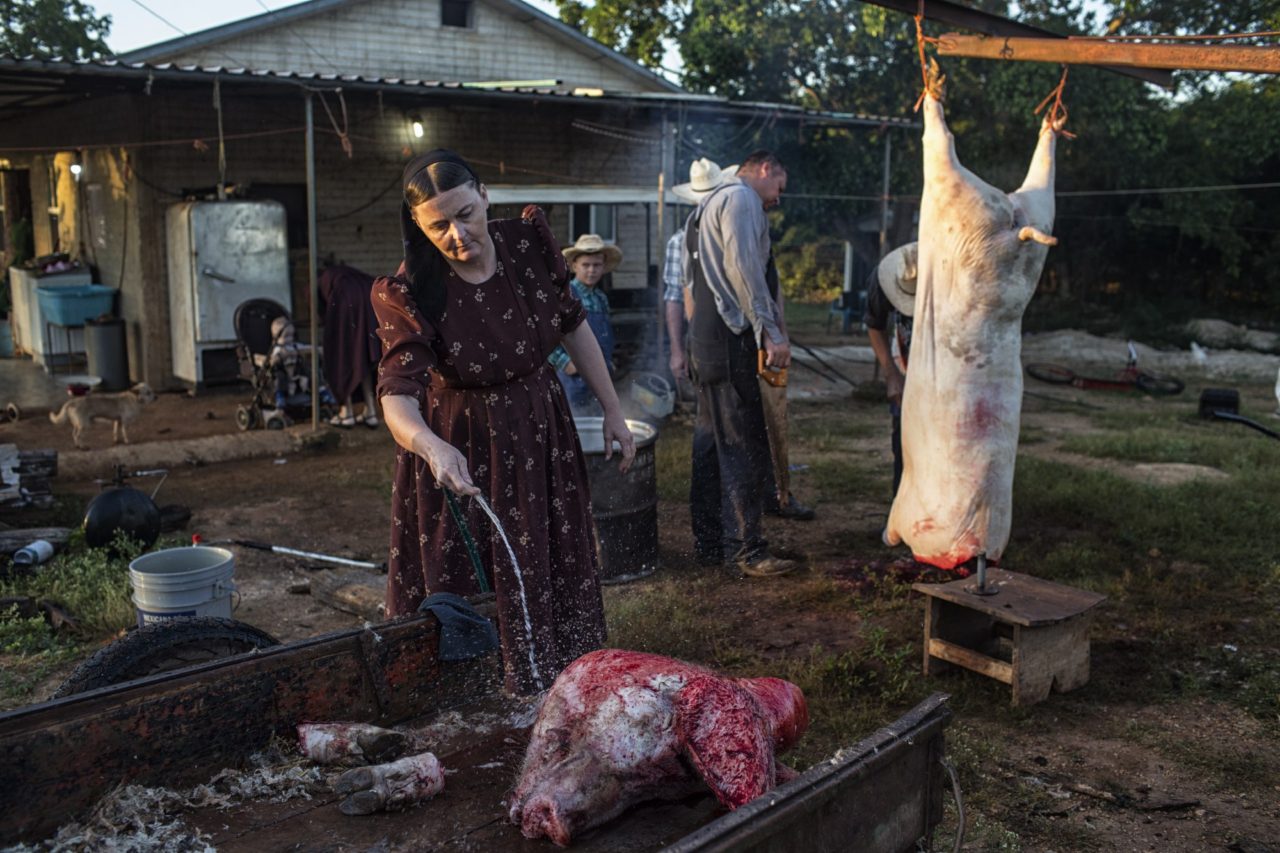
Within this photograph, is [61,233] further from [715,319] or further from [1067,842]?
[1067,842]

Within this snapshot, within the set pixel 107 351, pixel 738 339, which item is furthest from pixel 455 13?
pixel 738 339

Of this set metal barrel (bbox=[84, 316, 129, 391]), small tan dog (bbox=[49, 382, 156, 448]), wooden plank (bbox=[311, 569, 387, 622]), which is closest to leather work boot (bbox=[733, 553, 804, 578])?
wooden plank (bbox=[311, 569, 387, 622])

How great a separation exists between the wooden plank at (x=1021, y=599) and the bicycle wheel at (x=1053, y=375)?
10.1 meters

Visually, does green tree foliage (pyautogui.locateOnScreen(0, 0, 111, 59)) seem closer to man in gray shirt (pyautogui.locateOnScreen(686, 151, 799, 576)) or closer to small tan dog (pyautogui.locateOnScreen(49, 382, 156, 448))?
small tan dog (pyautogui.locateOnScreen(49, 382, 156, 448))

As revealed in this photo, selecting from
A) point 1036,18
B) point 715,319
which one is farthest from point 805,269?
point 715,319

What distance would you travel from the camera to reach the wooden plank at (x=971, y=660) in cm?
465

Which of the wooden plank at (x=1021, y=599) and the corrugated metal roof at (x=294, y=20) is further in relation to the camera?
the corrugated metal roof at (x=294, y=20)

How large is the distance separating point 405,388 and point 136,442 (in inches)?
326

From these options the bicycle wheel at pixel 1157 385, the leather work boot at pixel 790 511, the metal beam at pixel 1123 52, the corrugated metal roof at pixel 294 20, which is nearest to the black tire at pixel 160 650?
the metal beam at pixel 1123 52

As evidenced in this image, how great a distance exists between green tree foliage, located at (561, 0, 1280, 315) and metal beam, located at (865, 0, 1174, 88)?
39.9 feet

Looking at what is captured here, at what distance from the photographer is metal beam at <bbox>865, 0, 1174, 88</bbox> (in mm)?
5035

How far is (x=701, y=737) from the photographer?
2.51m

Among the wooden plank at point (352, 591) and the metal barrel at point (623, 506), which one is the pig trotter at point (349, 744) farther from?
the metal barrel at point (623, 506)

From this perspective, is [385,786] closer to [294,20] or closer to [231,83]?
[231,83]
